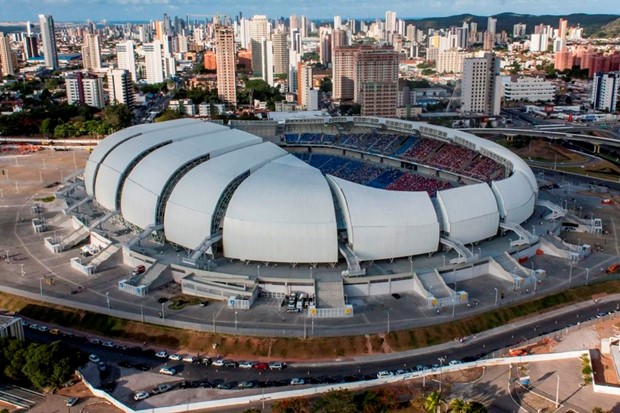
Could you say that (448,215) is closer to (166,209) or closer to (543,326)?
(543,326)

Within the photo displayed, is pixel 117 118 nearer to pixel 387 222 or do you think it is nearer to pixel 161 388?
pixel 387 222

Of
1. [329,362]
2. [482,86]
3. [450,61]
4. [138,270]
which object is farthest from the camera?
[450,61]

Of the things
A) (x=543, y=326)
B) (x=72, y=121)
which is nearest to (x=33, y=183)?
(x=72, y=121)

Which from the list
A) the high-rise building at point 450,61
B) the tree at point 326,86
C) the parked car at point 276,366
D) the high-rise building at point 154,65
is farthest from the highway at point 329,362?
the high-rise building at point 450,61

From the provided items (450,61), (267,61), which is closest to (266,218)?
(267,61)

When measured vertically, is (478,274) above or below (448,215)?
below
